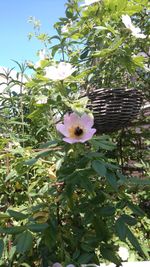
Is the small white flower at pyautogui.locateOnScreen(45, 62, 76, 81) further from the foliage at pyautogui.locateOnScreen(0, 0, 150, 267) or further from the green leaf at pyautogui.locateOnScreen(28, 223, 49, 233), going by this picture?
the green leaf at pyautogui.locateOnScreen(28, 223, 49, 233)

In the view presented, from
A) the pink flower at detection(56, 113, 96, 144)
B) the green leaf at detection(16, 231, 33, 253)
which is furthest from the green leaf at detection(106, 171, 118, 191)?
the green leaf at detection(16, 231, 33, 253)

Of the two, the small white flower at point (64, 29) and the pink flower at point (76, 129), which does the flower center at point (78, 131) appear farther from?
the small white flower at point (64, 29)

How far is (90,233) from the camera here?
1.20 m

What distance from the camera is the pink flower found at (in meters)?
1.07

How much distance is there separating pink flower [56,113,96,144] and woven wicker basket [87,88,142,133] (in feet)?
1.08

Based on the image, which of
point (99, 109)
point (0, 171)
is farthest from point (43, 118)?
point (0, 171)

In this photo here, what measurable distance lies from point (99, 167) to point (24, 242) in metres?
0.27

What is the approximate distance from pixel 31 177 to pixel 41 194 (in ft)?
1.08

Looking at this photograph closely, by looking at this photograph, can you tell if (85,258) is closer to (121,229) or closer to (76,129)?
(121,229)

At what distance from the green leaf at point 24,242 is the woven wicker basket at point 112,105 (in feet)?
1.92

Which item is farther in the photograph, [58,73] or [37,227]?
[58,73]

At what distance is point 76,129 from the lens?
1.08 metres

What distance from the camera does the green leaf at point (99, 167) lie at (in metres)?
0.98

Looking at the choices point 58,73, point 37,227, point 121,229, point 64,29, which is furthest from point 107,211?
point 64,29
